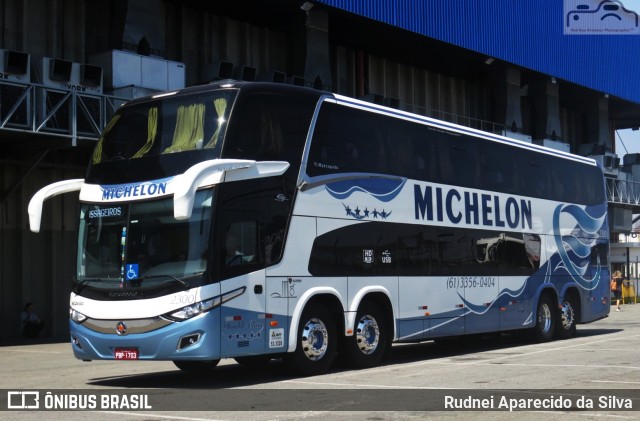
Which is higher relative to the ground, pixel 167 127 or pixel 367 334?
pixel 167 127

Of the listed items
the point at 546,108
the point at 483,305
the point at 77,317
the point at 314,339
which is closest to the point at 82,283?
the point at 77,317

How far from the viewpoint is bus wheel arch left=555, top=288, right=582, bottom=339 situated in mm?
20888

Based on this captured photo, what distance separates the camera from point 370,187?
14.9m

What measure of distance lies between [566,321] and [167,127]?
11.9 m

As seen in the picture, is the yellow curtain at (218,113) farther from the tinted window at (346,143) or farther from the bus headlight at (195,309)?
the bus headlight at (195,309)

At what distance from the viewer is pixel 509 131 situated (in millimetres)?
40531

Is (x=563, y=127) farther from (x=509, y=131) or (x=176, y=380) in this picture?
(x=176, y=380)

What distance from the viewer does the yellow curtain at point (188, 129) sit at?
41.2 ft

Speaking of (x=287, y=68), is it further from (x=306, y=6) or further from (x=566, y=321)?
(x=566, y=321)

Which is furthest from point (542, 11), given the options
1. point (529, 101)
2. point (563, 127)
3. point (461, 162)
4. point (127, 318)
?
point (127, 318)

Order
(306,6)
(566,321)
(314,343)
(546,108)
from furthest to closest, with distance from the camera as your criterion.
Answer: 1. (546,108)
2. (306,6)
3. (566,321)
4. (314,343)

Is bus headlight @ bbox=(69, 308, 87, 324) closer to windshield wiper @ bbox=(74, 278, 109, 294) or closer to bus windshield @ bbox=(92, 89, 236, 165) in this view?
windshield wiper @ bbox=(74, 278, 109, 294)

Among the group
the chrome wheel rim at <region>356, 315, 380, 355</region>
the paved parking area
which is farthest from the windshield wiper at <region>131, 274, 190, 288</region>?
the chrome wheel rim at <region>356, 315, 380, 355</region>

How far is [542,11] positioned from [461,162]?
92.7 ft
